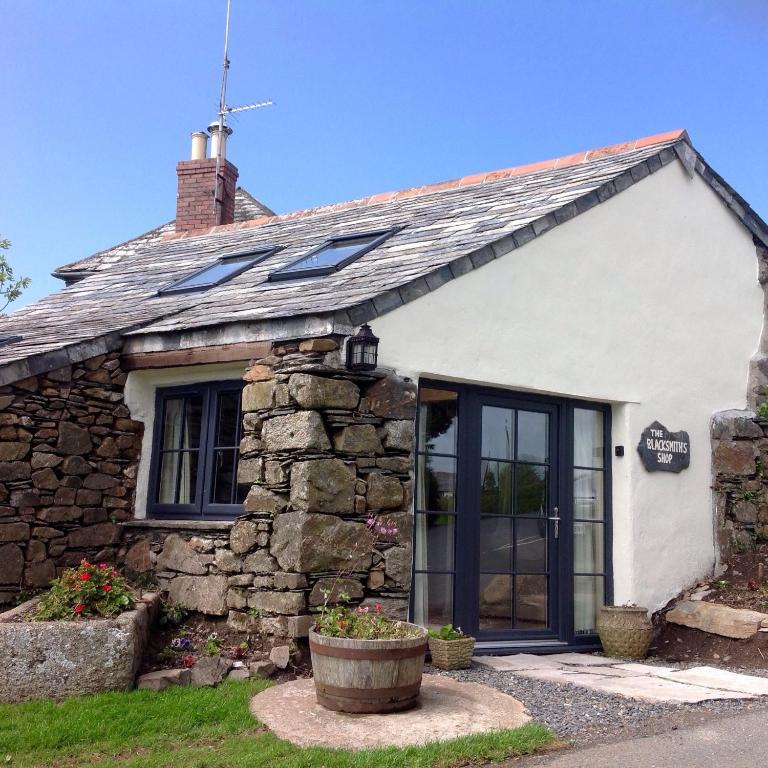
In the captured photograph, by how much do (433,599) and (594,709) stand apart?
1913mm

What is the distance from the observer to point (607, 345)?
8.30 m

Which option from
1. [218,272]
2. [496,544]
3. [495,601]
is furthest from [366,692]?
[218,272]

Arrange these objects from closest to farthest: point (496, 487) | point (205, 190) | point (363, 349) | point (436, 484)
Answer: point (363, 349)
point (436, 484)
point (496, 487)
point (205, 190)

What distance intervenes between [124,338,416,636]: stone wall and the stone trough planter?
1.07 m

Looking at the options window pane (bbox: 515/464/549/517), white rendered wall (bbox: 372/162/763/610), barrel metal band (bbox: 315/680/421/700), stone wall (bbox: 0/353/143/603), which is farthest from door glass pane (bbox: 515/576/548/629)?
stone wall (bbox: 0/353/143/603)

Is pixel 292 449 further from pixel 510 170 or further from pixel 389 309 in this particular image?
pixel 510 170

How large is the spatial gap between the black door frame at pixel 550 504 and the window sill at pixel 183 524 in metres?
1.94

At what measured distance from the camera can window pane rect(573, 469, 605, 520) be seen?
26.6 feet

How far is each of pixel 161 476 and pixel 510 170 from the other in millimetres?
5769

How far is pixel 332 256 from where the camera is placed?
8.62 meters

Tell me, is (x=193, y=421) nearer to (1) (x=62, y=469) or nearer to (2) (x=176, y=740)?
(1) (x=62, y=469)

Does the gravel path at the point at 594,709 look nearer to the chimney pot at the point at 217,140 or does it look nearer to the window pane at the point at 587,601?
the window pane at the point at 587,601

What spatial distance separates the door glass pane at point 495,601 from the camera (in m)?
7.39

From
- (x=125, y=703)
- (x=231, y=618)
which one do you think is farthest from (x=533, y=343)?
(x=125, y=703)
